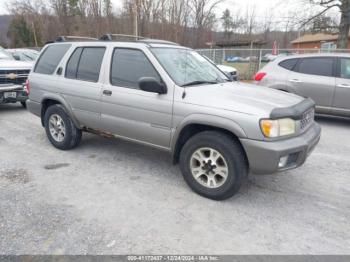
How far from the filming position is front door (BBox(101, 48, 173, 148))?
11.9ft

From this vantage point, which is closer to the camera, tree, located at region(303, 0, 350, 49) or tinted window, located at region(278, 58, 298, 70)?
tinted window, located at region(278, 58, 298, 70)

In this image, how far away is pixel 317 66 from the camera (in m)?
7.01

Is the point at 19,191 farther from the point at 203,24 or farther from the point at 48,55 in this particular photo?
the point at 203,24

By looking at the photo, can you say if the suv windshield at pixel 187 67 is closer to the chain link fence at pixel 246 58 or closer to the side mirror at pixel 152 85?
the side mirror at pixel 152 85

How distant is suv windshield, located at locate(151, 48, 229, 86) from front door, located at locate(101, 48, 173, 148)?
7.4 inches

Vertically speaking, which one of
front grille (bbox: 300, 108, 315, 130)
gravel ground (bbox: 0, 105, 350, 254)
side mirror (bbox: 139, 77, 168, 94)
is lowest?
gravel ground (bbox: 0, 105, 350, 254)

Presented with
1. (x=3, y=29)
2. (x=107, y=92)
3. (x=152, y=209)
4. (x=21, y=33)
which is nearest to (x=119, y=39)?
(x=107, y=92)

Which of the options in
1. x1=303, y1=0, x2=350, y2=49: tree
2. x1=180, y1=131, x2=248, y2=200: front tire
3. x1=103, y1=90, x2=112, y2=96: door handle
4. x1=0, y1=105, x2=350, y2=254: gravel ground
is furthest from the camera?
x1=303, y1=0, x2=350, y2=49: tree

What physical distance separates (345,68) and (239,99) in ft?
15.9

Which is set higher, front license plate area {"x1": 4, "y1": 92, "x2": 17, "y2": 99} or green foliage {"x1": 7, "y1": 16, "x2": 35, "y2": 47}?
green foliage {"x1": 7, "y1": 16, "x2": 35, "y2": 47}

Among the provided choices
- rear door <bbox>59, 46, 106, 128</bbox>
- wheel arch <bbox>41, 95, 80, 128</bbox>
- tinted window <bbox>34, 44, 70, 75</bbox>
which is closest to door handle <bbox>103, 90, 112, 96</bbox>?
rear door <bbox>59, 46, 106, 128</bbox>

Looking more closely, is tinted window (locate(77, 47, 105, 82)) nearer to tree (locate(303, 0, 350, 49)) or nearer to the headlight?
the headlight

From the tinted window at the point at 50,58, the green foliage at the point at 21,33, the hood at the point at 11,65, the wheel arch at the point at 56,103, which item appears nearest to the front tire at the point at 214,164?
the wheel arch at the point at 56,103

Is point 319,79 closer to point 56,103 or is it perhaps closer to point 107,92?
point 107,92
